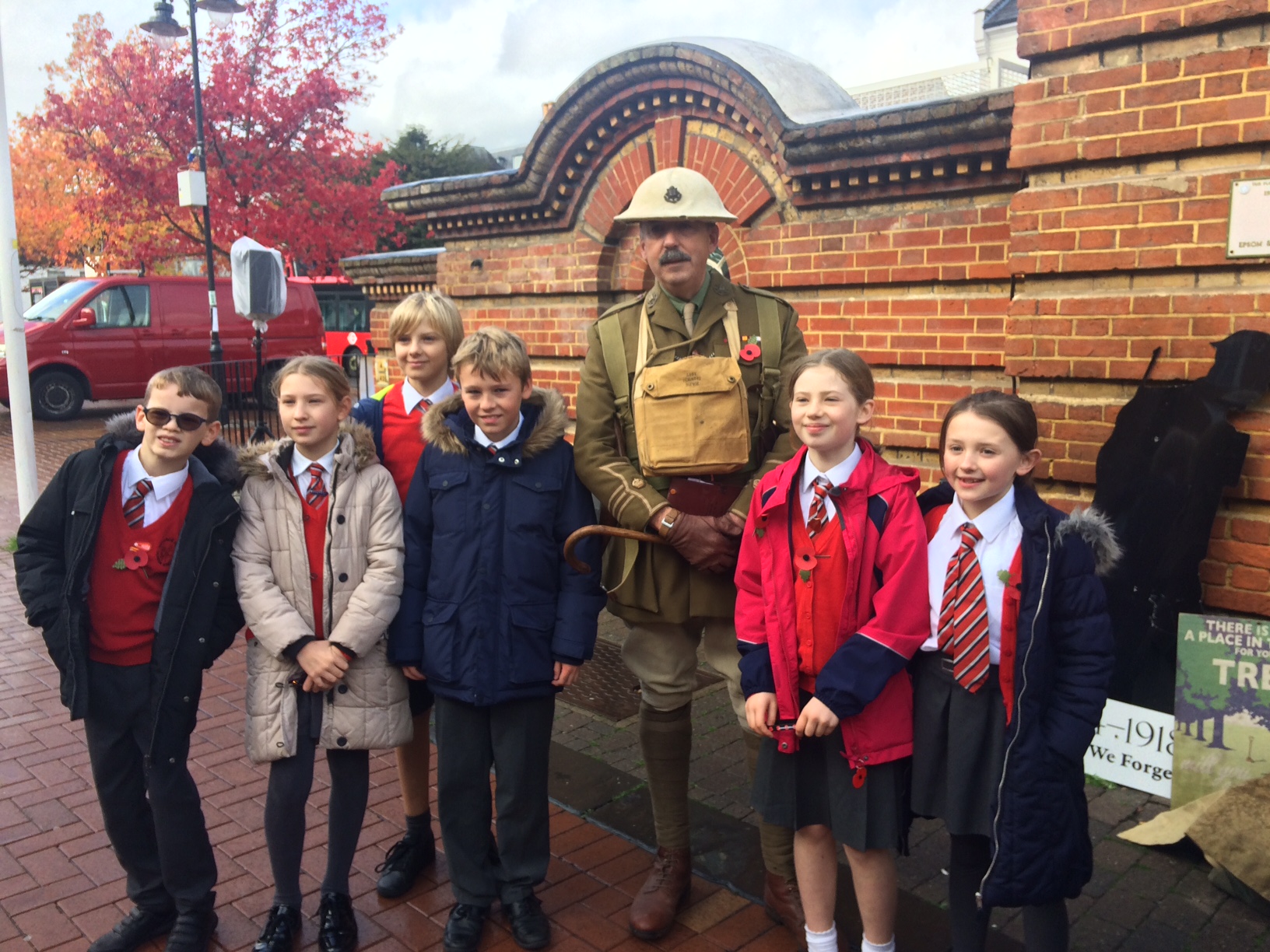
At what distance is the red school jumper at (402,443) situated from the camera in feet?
11.8

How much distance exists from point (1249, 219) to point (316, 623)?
335 centimetres

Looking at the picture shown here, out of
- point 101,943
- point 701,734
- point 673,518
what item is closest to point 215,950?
point 101,943

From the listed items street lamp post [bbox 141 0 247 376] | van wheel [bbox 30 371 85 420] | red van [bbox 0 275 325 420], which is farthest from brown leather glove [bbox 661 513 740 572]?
van wheel [bbox 30 371 85 420]

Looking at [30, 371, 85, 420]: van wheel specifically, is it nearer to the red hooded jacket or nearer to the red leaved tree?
the red leaved tree

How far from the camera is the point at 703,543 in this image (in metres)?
3.22

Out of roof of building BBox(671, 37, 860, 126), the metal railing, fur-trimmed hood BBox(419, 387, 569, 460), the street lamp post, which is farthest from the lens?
the street lamp post

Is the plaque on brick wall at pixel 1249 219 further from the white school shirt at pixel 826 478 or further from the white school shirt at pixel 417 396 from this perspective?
the white school shirt at pixel 417 396

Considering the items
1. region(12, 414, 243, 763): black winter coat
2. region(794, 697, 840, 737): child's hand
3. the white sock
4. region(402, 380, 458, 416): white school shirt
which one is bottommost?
the white sock

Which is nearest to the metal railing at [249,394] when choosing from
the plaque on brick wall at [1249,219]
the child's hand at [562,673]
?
the child's hand at [562,673]

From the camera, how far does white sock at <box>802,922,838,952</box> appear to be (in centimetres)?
291

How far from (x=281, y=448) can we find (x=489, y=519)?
680 millimetres

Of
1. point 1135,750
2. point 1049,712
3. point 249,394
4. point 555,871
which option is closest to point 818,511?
point 1049,712

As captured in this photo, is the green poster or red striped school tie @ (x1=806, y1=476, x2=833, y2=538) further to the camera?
the green poster

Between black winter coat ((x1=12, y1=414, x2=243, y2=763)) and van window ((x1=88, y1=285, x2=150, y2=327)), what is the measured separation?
15999 mm
